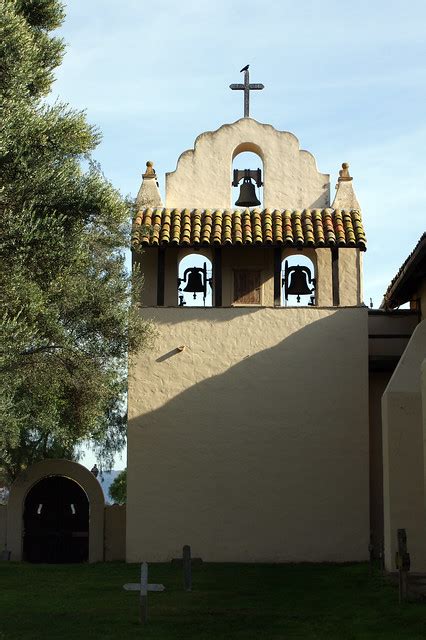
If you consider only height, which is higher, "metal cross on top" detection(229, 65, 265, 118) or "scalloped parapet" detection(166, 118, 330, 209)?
"metal cross on top" detection(229, 65, 265, 118)

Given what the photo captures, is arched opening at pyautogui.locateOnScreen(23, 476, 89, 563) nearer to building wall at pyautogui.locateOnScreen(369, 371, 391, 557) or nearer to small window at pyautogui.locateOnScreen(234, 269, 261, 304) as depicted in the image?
small window at pyautogui.locateOnScreen(234, 269, 261, 304)

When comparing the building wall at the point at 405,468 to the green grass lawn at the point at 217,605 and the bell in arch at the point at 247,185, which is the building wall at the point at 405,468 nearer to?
the green grass lawn at the point at 217,605

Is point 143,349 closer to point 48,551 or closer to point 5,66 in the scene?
point 48,551

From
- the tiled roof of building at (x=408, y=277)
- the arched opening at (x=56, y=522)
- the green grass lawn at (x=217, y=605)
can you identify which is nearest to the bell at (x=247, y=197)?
the tiled roof of building at (x=408, y=277)

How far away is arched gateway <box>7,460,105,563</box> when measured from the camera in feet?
77.4

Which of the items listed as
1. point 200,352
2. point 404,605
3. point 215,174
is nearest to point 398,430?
point 404,605

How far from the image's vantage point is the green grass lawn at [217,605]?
1248 centimetres

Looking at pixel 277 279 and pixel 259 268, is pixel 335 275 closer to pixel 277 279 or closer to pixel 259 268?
pixel 277 279

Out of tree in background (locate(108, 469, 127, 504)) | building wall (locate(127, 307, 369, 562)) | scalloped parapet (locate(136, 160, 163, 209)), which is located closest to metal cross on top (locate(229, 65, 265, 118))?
scalloped parapet (locate(136, 160, 163, 209))

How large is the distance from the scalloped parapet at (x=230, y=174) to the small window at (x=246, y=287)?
4.59 ft

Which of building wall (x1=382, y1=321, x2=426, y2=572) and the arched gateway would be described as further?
the arched gateway

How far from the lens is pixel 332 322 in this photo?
71.2ft

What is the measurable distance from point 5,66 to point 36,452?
1556cm

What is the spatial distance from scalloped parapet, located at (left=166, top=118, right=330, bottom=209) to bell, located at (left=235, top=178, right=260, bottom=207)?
0.20m
